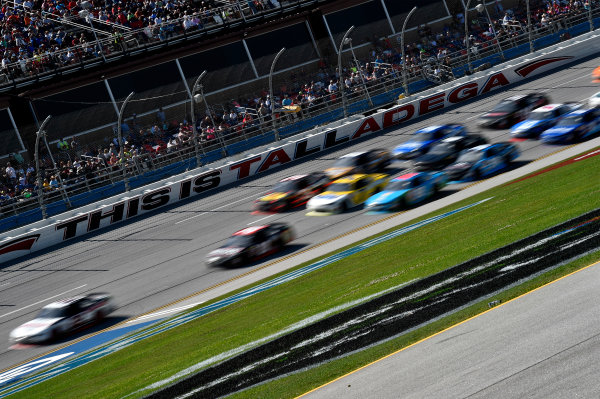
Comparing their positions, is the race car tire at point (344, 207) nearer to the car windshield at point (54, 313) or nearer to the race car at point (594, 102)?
the car windshield at point (54, 313)

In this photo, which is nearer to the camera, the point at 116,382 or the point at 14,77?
the point at 116,382

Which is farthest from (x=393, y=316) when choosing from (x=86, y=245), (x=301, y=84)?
(x=301, y=84)

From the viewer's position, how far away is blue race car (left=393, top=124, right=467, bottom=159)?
99.3ft

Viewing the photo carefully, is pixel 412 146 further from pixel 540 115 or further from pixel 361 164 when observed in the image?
pixel 540 115

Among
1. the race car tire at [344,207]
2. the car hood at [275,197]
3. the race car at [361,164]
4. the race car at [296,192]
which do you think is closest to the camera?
the race car tire at [344,207]

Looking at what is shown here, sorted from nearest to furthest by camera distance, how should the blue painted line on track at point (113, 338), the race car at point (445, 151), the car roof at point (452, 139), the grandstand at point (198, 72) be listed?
the blue painted line on track at point (113, 338) → the race car at point (445, 151) → the car roof at point (452, 139) → the grandstand at point (198, 72)

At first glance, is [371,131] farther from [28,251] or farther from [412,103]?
[28,251]

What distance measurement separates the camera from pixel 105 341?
1878 cm

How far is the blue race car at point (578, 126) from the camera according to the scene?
92.5 ft

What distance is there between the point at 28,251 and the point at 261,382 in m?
21.2

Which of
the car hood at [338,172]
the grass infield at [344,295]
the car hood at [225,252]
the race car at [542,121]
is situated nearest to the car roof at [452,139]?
the race car at [542,121]

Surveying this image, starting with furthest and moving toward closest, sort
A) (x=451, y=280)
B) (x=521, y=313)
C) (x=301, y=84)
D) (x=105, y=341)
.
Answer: (x=301, y=84) < (x=105, y=341) < (x=451, y=280) < (x=521, y=313)

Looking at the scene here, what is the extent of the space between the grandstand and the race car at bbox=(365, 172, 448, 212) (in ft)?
42.0

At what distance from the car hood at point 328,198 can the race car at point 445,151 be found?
143 inches
